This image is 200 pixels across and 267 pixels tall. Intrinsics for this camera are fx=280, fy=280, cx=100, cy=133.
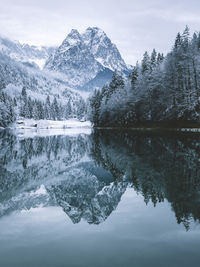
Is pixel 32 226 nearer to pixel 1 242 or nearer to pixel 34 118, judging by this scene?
pixel 1 242

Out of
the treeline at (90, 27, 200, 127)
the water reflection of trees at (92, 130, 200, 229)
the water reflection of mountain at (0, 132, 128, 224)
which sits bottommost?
the water reflection of mountain at (0, 132, 128, 224)

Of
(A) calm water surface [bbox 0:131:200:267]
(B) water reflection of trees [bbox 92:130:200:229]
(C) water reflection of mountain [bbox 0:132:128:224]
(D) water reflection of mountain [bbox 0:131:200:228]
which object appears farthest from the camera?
(C) water reflection of mountain [bbox 0:132:128:224]

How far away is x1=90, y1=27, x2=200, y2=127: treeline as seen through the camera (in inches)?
1873

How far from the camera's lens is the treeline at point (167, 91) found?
4756cm

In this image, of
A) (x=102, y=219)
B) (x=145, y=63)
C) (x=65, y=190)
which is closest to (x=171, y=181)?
(x=65, y=190)

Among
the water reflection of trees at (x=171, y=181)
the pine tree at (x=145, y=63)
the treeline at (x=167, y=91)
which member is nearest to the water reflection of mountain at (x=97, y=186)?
the water reflection of trees at (x=171, y=181)

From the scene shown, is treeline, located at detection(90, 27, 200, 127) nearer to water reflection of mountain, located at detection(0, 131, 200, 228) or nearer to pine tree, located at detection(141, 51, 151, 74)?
pine tree, located at detection(141, 51, 151, 74)

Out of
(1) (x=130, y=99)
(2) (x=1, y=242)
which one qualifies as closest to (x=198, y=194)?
(2) (x=1, y=242)

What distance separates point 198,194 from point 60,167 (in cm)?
938

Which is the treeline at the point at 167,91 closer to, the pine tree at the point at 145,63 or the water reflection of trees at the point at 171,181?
the pine tree at the point at 145,63

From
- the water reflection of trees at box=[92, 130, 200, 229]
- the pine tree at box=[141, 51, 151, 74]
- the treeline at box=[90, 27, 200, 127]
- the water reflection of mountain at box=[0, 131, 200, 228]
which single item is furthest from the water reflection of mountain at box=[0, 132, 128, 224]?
the pine tree at box=[141, 51, 151, 74]

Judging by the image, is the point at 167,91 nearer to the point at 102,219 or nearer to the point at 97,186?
the point at 97,186

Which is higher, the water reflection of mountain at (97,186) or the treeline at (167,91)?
the treeline at (167,91)

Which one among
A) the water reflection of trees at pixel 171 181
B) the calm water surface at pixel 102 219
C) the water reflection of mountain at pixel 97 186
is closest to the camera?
the calm water surface at pixel 102 219
